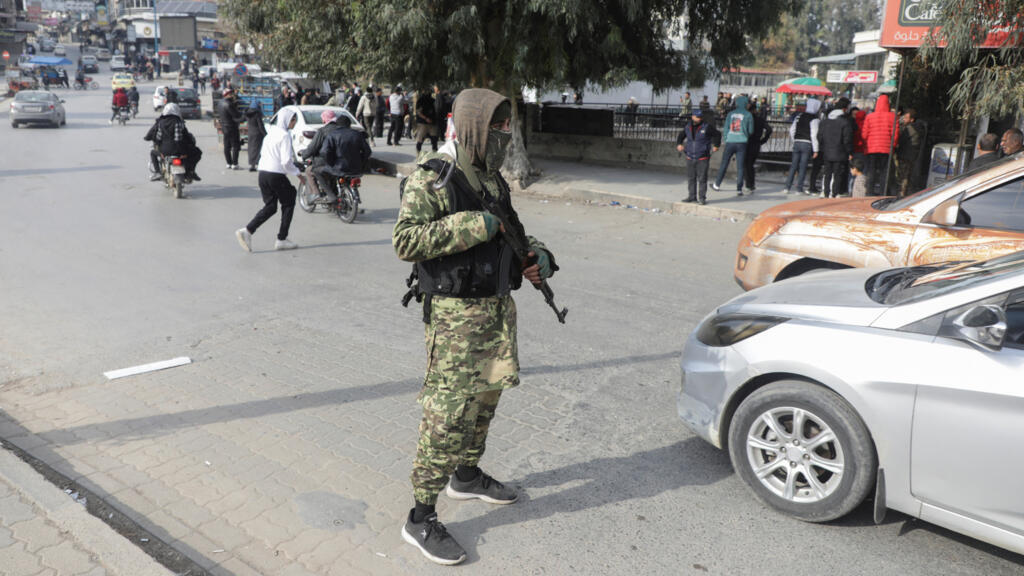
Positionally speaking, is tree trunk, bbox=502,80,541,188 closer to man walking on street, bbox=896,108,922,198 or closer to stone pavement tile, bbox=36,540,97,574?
man walking on street, bbox=896,108,922,198

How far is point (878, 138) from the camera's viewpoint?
13.4m

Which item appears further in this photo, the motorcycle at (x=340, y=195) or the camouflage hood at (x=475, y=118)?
the motorcycle at (x=340, y=195)

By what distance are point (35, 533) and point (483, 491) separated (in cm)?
199

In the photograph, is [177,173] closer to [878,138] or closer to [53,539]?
[53,539]

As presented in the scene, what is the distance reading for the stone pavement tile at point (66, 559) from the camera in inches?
126

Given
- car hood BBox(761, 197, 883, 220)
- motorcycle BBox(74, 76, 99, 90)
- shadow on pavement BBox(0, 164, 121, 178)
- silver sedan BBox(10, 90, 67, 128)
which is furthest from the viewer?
motorcycle BBox(74, 76, 99, 90)

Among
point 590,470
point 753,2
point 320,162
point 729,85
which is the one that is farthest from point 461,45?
point 729,85

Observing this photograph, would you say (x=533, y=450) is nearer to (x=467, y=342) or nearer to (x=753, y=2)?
(x=467, y=342)

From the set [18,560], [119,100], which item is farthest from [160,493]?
[119,100]

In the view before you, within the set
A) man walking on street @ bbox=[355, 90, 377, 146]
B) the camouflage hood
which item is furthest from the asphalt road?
man walking on street @ bbox=[355, 90, 377, 146]

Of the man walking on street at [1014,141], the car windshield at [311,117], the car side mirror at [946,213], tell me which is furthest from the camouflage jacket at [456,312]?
the car windshield at [311,117]

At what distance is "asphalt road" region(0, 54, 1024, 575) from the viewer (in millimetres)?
3447

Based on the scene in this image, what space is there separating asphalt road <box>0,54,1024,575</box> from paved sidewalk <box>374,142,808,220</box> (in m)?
3.77

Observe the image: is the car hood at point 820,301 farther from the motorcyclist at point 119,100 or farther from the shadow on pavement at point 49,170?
the motorcyclist at point 119,100
